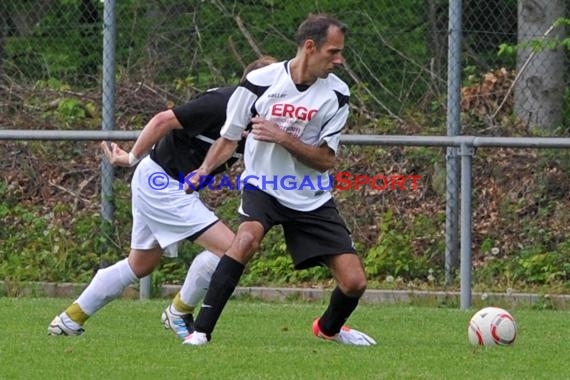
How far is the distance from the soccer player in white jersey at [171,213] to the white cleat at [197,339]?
0.61 meters

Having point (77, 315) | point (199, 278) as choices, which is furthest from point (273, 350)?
point (77, 315)

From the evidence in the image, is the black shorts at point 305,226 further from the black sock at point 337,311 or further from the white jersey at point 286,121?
the black sock at point 337,311

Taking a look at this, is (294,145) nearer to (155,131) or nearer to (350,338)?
(155,131)

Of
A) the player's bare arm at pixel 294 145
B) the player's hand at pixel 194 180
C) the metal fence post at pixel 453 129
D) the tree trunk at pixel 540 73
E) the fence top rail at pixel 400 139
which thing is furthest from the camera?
the tree trunk at pixel 540 73

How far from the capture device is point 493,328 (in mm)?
8398

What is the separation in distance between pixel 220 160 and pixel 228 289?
29.2 inches

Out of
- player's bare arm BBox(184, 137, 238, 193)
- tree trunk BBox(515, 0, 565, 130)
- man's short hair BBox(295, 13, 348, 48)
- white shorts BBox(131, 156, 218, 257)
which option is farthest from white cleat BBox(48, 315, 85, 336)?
tree trunk BBox(515, 0, 565, 130)

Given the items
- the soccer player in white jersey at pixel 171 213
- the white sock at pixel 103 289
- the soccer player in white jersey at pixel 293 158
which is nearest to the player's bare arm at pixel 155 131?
the soccer player in white jersey at pixel 171 213

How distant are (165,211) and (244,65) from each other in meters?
5.87

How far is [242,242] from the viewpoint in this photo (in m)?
8.19

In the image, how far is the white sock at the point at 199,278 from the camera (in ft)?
29.3

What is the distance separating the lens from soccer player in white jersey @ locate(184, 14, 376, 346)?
26.8 feet

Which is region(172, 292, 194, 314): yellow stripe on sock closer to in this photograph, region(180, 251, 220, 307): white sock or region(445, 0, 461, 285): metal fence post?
region(180, 251, 220, 307): white sock

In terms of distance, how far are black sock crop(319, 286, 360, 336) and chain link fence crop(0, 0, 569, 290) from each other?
14.1 ft
